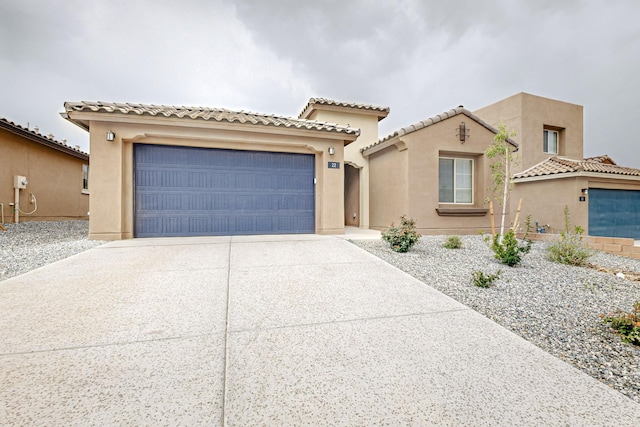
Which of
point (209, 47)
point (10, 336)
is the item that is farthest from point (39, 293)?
point (209, 47)

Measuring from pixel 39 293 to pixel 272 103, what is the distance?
574 inches

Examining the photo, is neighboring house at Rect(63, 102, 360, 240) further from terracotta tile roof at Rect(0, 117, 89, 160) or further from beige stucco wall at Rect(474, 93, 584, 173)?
beige stucco wall at Rect(474, 93, 584, 173)

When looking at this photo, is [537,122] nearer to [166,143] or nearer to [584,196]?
[584,196]

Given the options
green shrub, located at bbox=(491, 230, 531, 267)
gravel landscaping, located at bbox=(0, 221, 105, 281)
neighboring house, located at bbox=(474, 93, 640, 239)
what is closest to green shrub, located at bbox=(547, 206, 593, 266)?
green shrub, located at bbox=(491, 230, 531, 267)

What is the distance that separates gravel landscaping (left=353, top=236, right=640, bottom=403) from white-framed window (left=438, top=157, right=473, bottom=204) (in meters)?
3.28

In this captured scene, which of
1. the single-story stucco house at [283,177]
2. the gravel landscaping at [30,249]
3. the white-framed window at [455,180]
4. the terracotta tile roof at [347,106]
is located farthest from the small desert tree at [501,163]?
the gravel landscaping at [30,249]

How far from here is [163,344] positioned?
2.15m

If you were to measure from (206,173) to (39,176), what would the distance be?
8.31 m

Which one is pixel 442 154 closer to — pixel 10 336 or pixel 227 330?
pixel 227 330

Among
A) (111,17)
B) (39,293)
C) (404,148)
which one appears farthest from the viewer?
(404,148)

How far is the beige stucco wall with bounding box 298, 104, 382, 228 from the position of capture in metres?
11.1

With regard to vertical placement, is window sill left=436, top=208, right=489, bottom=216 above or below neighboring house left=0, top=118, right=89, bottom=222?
below

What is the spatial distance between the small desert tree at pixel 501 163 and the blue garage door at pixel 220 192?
579 centimetres

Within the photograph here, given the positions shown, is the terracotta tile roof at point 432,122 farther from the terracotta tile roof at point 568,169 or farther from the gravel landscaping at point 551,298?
the gravel landscaping at point 551,298
